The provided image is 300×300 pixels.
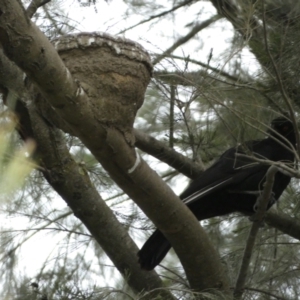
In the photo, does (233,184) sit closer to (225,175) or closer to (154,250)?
(225,175)

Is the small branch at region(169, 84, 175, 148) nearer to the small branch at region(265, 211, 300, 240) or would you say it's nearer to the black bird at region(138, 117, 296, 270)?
the black bird at region(138, 117, 296, 270)

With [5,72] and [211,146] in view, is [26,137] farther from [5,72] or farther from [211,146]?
[211,146]

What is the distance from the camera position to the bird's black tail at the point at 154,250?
396 cm

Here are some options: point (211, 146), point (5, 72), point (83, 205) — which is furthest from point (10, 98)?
point (211, 146)

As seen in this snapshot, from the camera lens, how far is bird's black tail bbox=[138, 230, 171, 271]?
13.0 feet

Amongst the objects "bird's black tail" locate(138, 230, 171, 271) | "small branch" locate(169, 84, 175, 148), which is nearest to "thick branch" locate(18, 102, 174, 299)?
"bird's black tail" locate(138, 230, 171, 271)

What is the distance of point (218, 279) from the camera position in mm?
3688

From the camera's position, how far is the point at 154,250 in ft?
13.0

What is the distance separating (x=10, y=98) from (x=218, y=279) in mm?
1554

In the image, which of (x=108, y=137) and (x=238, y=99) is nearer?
(x=108, y=137)

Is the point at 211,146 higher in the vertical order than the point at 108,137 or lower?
higher

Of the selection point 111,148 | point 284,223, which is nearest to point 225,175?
point 284,223

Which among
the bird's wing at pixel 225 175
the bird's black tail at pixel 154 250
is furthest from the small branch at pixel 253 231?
the bird's wing at pixel 225 175

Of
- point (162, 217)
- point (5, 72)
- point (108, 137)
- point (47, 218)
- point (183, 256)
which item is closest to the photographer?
point (108, 137)
